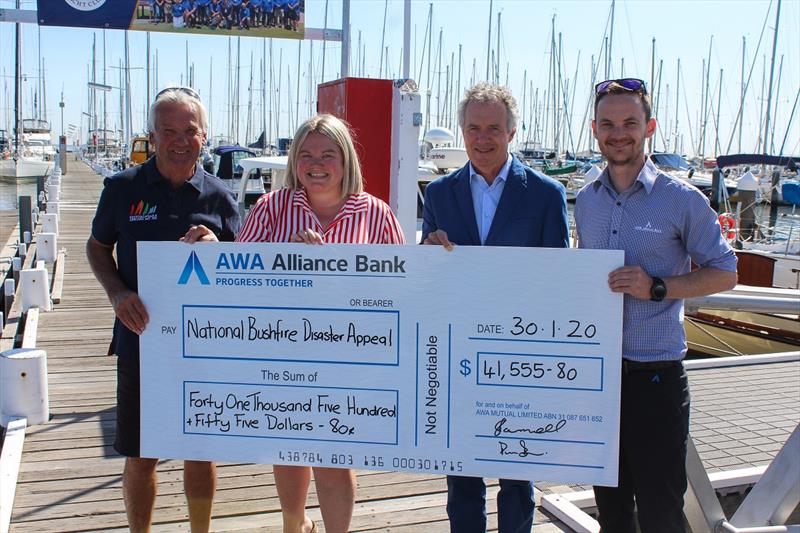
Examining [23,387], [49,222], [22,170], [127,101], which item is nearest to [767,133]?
[127,101]

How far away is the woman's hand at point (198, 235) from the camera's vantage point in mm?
2871

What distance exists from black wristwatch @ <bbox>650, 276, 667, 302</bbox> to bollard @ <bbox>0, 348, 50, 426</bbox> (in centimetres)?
412

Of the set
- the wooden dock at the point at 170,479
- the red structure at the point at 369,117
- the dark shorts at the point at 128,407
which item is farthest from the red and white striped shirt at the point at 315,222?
the red structure at the point at 369,117

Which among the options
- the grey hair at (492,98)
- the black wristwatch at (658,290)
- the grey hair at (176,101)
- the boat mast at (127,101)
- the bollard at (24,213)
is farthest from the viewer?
the boat mast at (127,101)

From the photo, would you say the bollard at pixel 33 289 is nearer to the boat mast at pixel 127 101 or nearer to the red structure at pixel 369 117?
the red structure at pixel 369 117

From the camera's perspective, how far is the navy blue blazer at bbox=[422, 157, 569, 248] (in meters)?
2.89

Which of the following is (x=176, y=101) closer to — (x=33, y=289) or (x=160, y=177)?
(x=160, y=177)

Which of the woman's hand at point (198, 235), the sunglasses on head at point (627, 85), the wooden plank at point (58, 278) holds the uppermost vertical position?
the sunglasses on head at point (627, 85)

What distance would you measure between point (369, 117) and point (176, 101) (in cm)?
364

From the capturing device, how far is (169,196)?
3.07 m

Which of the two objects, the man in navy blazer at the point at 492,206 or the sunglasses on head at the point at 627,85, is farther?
the man in navy blazer at the point at 492,206

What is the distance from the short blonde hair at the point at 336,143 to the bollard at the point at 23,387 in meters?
2.94

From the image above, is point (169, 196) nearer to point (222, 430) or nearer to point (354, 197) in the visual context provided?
point (354, 197)

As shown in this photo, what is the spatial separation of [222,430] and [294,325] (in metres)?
0.51
